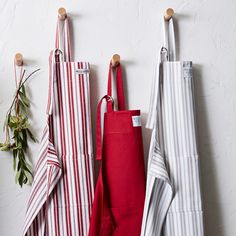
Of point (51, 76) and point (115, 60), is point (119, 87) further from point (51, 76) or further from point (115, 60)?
point (51, 76)

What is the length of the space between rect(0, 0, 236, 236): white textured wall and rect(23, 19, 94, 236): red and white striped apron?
6 cm

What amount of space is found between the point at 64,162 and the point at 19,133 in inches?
6.7

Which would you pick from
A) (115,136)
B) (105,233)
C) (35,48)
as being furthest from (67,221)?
(35,48)

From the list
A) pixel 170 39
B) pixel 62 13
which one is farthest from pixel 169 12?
pixel 62 13

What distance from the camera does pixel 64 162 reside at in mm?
1047

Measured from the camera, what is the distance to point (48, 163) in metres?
1.02

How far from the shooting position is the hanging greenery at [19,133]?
1055 mm

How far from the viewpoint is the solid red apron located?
102 cm

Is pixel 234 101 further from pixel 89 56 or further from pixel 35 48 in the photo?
pixel 35 48

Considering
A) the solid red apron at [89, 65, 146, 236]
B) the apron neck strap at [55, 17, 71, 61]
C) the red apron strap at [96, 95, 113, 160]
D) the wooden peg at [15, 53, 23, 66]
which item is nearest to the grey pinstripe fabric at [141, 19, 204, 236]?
the solid red apron at [89, 65, 146, 236]

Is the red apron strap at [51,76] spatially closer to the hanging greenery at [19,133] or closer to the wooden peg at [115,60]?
the hanging greenery at [19,133]

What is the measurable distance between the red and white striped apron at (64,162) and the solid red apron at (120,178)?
0.04 m

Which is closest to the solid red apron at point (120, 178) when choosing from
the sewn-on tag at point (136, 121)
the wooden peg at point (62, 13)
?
the sewn-on tag at point (136, 121)

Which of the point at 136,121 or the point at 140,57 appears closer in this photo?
the point at 136,121
